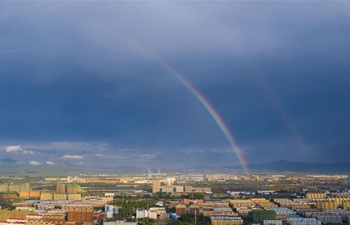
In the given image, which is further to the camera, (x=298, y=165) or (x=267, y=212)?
(x=298, y=165)

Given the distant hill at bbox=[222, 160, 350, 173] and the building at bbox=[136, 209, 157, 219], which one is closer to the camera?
the building at bbox=[136, 209, 157, 219]

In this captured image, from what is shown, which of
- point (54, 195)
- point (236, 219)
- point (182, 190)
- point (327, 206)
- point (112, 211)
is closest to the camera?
point (236, 219)

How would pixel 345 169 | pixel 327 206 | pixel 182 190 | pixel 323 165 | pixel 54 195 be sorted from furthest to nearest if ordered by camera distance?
pixel 323 165, pixel 345 169, pixel 182 190, pixel 54 195, pixel 327 206

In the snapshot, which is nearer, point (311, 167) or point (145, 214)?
point (145, 214)

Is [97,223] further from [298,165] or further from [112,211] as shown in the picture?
[298,165]

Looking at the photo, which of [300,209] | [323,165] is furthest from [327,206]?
[323,165]

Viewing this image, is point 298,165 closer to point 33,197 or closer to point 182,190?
point 182,190

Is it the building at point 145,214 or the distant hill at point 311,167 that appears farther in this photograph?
the distant hill at point 311,167

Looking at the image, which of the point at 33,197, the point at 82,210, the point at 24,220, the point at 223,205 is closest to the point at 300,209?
the point at 223,205

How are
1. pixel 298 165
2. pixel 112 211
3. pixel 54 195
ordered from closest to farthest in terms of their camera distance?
pixel 112 211, pixel 54 195, pixel 298 165
